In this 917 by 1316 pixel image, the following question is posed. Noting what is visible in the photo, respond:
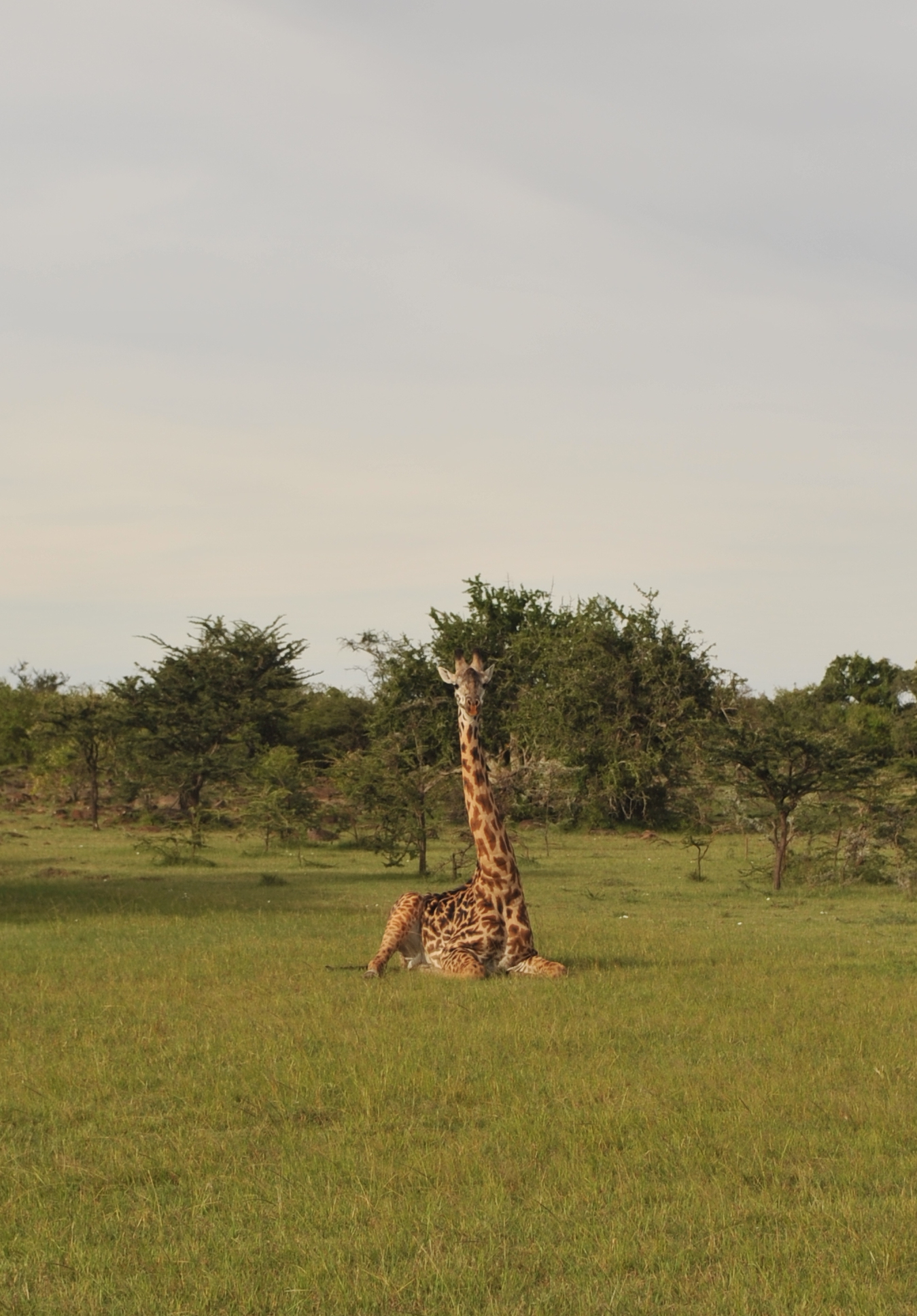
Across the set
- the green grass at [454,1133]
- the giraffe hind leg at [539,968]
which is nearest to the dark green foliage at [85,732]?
the green grass at [454,1133]

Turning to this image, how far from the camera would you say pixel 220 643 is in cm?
4741

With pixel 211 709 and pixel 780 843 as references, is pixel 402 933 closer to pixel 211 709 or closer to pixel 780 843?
pixel 780 843

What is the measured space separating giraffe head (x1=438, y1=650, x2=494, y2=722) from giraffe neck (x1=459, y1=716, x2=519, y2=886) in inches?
5.6

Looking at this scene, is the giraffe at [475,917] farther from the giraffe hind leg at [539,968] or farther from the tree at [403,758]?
the tree at [403,758]

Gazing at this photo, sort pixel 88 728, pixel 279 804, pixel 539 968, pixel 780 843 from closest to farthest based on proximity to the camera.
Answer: pixel 539 968, pixel 780 843, pixel 279 804, pixel 88 728

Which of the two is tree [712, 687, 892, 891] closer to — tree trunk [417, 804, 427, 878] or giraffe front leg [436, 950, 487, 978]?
tree trunk [417, 804, 427, 878]

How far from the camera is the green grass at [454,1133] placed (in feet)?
17.6

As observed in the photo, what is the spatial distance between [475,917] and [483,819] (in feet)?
3.32

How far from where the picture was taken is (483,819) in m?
13.6

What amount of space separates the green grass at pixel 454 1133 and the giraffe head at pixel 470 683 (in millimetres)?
2652

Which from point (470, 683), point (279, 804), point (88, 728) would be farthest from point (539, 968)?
point (88, 728)

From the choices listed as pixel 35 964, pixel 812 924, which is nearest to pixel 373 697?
pixel 812 924

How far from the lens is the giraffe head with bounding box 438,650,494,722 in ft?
43.3

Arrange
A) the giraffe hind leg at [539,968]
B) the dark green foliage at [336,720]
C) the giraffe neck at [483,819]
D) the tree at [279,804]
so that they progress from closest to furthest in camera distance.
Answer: the giraffe hind leg at [539,968], the giraffe neck at [483,819], the tree at [279,804], the dark green foliage at [336,720]
